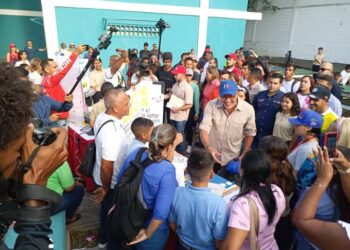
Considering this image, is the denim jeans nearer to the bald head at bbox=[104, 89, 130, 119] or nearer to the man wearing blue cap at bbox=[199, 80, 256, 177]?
the bald head at bbox=[104, 89, 130, 119]

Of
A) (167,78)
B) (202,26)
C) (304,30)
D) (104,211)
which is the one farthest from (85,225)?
(304,30)

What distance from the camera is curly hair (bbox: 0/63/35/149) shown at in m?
1.11

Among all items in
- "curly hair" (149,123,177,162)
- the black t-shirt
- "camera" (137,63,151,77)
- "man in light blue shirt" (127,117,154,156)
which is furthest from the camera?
the black t-shirt

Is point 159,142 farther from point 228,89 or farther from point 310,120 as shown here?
point 310,120

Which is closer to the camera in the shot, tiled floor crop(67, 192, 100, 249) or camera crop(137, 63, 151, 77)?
tiled floor crop(67, 192, 100, 249)

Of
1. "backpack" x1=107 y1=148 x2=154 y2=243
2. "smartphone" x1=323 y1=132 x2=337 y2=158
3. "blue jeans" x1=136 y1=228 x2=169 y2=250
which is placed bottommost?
"blue jeans" x1=136 y1=228 x2=169 y2=250

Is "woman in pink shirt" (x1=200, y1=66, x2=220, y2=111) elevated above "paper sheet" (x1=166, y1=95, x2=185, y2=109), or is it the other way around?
"woman in pink shirt" (x1=200, y1=66, x2=220, y2=111)

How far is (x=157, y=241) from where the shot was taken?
2.56 metres

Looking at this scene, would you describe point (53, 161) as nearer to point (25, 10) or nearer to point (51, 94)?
point (51, 94)

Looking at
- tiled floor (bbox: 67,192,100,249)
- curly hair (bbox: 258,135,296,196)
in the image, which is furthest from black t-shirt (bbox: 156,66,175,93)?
curly hair (bbox: 258,135,296,196)

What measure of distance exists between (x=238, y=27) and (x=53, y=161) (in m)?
15.3

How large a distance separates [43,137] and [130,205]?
1204 millimetres

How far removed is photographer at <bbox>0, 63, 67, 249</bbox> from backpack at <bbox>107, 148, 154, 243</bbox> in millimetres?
1119

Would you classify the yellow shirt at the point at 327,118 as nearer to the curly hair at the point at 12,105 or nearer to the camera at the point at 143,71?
the camera at the point at 143,71
